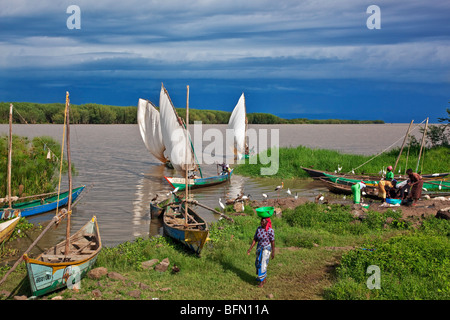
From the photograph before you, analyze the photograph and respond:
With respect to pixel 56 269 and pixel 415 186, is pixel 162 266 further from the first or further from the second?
pixel 415 186

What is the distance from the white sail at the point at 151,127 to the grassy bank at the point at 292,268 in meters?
20.5

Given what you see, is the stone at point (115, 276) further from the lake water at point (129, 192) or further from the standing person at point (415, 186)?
the standing person at point (415, 186)

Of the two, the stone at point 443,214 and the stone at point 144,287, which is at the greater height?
the stone at point 443,214

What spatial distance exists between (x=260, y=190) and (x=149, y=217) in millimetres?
8977

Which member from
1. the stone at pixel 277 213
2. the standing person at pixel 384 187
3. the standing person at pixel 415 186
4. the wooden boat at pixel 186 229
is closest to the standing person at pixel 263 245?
the wooden boat at pixel 186 229

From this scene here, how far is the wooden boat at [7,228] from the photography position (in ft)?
43.6

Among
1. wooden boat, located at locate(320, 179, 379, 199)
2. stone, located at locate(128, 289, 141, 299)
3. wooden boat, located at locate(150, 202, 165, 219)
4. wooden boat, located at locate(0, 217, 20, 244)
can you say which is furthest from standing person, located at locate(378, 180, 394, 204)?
wooden boat, located at locate(0, 217, 20, 244)

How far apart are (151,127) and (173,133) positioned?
6574 millimetres

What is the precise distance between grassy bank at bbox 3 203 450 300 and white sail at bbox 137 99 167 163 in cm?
2054

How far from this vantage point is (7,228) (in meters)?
13.6

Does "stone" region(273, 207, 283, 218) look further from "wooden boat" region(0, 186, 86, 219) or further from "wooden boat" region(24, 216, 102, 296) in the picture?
"wooden boat" region(0, 186, 86, 219)

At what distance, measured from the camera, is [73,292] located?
30.9ft
